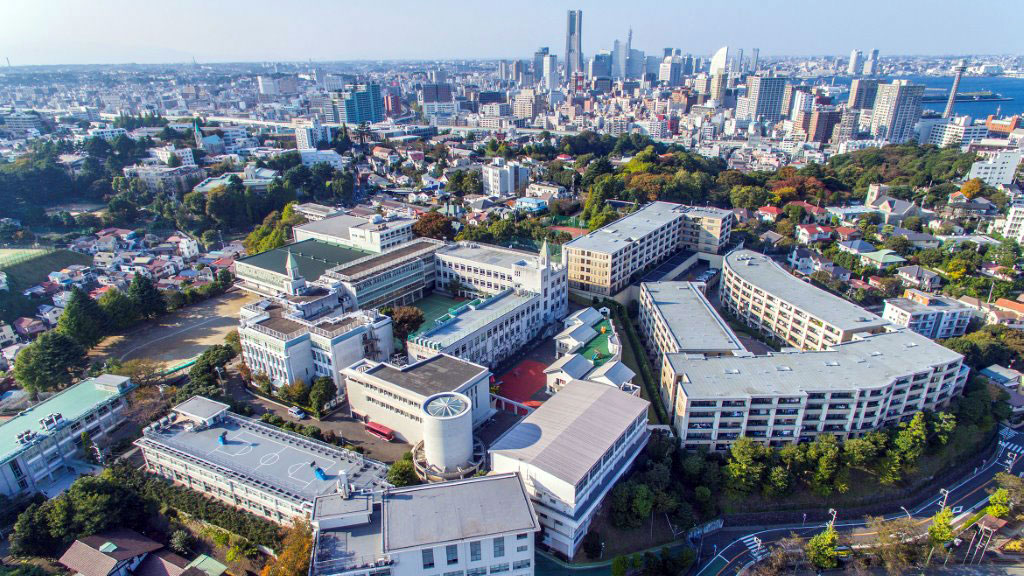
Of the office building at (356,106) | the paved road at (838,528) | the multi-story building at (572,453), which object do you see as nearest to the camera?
the multi-story building at (572,453)

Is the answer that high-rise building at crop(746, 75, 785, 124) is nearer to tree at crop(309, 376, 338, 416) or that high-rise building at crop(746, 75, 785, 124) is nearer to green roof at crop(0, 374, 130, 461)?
tree at crop(309, 376, 338, 416)

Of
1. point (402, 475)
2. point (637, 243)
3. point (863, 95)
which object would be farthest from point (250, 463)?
point (863, 95)

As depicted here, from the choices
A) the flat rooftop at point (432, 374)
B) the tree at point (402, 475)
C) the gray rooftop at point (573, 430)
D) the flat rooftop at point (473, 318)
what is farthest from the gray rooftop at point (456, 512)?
the flat rooftop at point (473, 318)

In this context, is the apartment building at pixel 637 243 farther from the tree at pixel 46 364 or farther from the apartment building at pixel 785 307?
the tree at pixel 46 364

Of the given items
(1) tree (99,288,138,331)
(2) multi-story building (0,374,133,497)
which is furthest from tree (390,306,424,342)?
(1) tree (99,288,138,331)

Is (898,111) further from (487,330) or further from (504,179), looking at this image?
(487,330)

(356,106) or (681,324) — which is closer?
(681,324)
